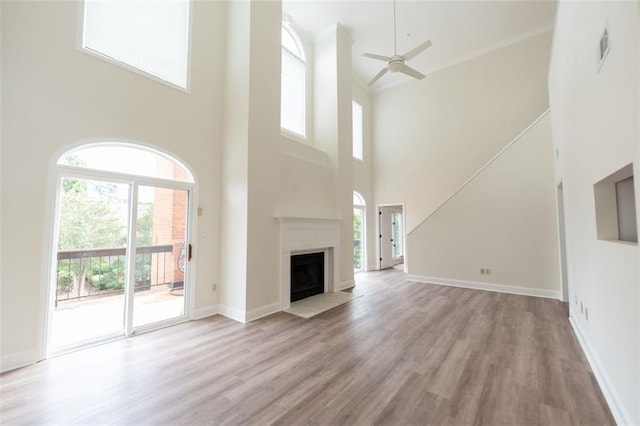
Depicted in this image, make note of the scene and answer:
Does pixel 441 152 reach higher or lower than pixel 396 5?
lower

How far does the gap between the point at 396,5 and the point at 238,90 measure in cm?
410

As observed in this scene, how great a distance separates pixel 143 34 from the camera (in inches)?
151

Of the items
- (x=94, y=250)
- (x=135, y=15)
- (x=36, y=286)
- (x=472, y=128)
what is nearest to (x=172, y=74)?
(x=135, y=15)

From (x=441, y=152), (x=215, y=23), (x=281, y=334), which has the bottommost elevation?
(x=281, y=334)

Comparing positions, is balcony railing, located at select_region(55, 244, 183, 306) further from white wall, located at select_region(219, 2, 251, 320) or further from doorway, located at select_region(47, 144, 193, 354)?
white wall, located at select_region(219, 2, 251, 320)

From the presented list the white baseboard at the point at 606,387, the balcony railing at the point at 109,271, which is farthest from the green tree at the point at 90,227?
the white baseboard at the point at 606,387

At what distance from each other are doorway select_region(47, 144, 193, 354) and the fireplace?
191 centimetres

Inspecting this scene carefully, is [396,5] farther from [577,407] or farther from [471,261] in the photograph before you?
[577,407]

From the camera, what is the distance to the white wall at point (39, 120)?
268 cm

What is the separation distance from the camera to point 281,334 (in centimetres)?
361

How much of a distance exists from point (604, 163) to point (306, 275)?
459 centimetres

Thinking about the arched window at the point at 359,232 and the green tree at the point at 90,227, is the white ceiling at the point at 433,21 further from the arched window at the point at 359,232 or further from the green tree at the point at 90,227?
the green tree at the point at 90,227

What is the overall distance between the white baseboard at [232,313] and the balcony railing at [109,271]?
2.62ft

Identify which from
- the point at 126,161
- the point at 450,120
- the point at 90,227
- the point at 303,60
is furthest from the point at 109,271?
the point at 450,120
